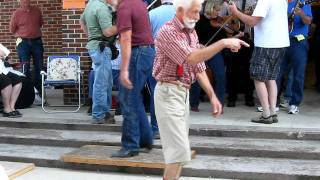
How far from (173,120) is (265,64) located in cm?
259

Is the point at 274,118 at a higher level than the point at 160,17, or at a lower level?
lower

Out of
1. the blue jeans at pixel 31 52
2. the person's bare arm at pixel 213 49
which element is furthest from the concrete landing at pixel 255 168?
the blue jeans at pixel 31 52

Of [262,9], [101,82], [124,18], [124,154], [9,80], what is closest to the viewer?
[124,18]

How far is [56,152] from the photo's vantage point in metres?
6.12

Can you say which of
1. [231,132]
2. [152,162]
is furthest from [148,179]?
[231,132]

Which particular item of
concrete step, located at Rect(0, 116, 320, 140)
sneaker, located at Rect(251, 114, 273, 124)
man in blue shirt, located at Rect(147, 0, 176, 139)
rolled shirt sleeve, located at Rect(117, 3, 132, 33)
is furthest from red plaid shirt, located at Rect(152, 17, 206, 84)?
sneaker, located at Rect(251, 114, 273, 124)

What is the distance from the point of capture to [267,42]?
249 inches

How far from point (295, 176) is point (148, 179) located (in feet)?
4.74

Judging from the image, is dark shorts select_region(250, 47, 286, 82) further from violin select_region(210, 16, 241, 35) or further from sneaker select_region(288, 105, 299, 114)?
violin select_region(210, 16, 241, 35)

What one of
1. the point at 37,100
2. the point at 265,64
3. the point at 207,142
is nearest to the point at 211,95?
the point at 207,142

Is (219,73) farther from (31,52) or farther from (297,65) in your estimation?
(31,52)

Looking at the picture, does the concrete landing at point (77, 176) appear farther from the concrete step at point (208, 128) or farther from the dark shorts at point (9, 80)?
the dark shorts at point (9, 80)

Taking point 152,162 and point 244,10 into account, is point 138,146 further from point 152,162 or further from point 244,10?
point 244,10

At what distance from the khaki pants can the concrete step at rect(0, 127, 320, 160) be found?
1.72m
